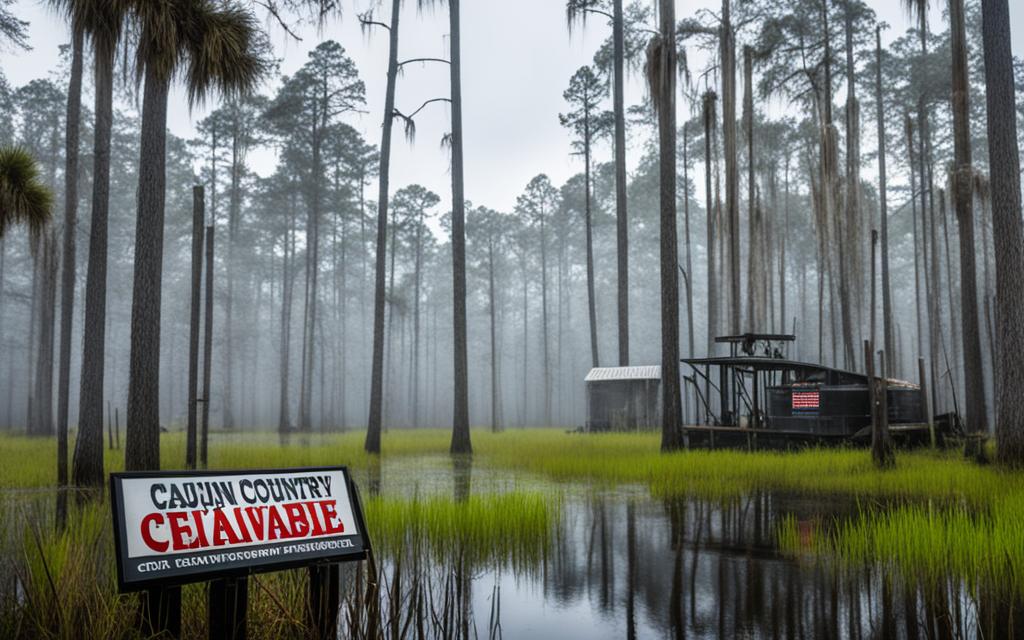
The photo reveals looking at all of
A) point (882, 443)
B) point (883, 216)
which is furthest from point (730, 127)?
point (882, 443)

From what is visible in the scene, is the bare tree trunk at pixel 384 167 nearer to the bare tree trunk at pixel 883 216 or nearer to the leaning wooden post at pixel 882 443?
the leaning wooden post at pixel 882 443

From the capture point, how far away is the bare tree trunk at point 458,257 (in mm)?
19969

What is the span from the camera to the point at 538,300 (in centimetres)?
6962

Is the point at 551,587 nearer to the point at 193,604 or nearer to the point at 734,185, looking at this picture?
the point at 193,604

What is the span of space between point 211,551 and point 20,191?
10789 millimetres

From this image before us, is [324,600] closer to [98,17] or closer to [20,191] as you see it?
[98,17]

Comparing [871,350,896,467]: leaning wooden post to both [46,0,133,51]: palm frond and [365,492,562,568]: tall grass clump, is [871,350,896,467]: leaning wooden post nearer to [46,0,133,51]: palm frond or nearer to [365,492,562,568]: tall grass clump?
[365,492,562,568]: tall grass clump

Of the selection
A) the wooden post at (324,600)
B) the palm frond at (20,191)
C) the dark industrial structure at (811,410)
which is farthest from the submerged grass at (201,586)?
the dark industrial structure at (811,410)

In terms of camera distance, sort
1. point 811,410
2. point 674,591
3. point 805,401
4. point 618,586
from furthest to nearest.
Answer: point 805,401, point 811,410, point 618,586, point 674,591

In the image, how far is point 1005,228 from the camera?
12.4 m

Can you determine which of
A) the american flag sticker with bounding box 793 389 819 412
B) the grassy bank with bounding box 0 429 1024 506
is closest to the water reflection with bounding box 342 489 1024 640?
the grassy bank with bounding box 0 429 1024 506

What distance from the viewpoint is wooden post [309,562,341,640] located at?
3.91 m

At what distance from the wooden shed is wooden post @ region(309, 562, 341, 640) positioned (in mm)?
24947

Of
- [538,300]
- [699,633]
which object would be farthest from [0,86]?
[538,300]
